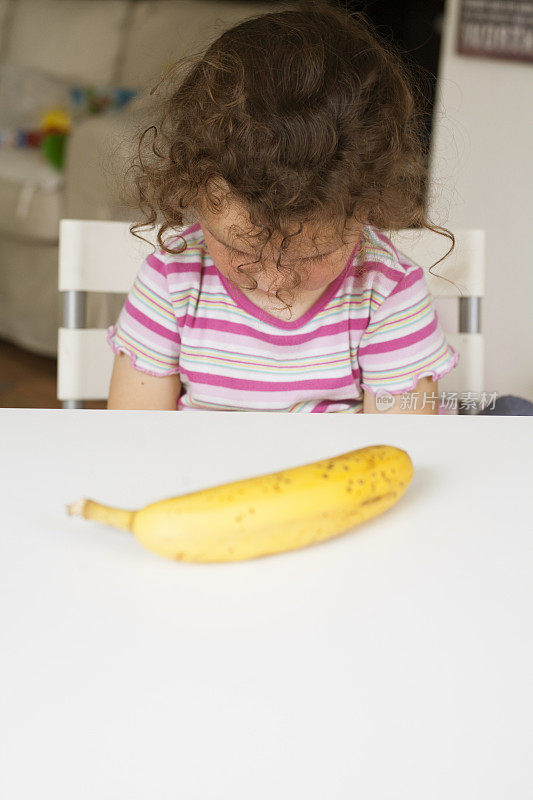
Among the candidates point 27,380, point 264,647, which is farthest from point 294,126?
point 27,380

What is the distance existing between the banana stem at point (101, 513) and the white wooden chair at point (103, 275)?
0.48 metres

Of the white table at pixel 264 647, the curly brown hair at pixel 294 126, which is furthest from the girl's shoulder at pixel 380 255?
the white table at pixel 264 647

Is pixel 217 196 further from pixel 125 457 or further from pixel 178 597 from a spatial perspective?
pixel 178 597

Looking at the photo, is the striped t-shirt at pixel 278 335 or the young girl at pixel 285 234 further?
the striped t-shirt at pixel 278 335

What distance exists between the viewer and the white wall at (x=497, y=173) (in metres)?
1.93

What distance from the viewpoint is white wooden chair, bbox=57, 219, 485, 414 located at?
33.7 inches

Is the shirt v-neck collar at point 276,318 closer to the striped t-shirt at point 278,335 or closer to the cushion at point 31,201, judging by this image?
the striped t-shirt at point 278,335

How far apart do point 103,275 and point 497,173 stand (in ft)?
4.58

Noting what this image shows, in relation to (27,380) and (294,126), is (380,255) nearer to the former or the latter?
(294,126)

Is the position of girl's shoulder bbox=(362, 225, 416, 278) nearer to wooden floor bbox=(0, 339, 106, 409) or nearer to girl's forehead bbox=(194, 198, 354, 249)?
girl's forehead bbox=(194, 198, 354, 249)

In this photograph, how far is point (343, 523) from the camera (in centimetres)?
41

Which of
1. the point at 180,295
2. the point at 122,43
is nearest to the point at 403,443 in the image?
the point at 180,295

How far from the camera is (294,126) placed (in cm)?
60

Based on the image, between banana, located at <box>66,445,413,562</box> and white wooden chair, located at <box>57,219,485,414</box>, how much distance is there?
0.49 m
